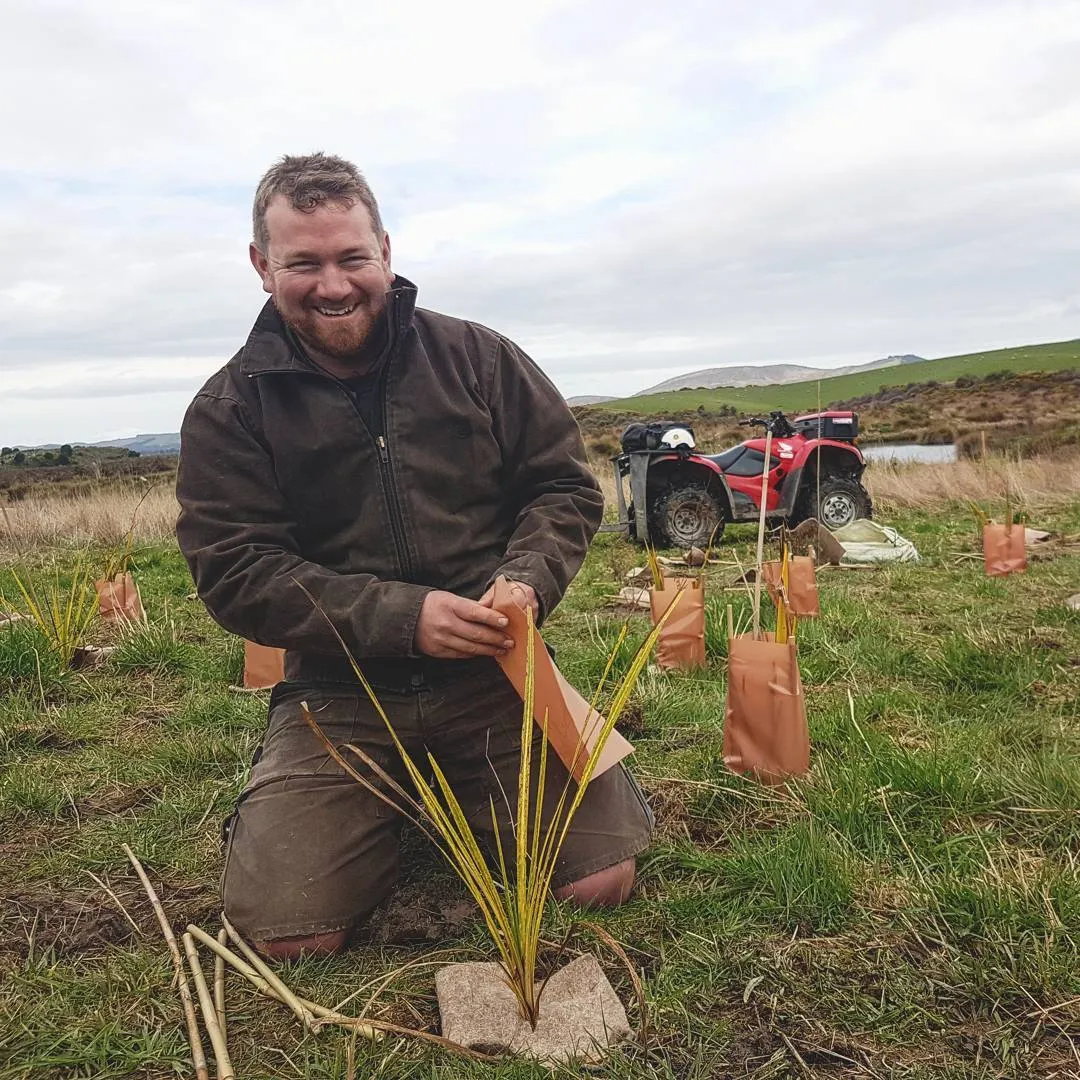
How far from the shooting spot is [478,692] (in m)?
2.43

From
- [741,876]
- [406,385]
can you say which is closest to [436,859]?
[741,876]

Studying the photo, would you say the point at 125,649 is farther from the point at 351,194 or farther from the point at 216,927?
the point at 351,194

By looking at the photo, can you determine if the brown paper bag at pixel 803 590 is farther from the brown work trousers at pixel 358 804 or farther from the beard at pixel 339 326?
the beard at pixel 339 326

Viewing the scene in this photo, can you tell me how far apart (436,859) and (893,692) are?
1794 millimetres

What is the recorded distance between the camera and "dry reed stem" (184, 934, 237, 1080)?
145 centimetres

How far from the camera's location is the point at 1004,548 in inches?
217

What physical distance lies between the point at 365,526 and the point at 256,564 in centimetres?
29

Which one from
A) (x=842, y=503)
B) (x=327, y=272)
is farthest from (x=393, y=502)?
(x=842, y=503)

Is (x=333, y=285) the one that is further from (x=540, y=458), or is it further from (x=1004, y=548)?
(x=1004, y=548)

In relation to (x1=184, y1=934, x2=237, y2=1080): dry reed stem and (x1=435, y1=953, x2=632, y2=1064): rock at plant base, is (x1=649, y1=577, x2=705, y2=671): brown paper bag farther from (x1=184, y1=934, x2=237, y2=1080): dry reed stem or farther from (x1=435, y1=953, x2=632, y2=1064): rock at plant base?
(x1=184, y1=934, x2=237, y2=1080): dry reed stem

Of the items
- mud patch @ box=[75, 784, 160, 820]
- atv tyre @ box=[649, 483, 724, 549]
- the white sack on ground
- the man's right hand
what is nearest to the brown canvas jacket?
the man's right hand

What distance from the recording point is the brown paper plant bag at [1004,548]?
18.0 feet

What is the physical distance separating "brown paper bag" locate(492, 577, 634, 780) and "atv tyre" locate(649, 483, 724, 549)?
5.85 m

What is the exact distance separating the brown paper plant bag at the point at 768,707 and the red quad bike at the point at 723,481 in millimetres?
5103
